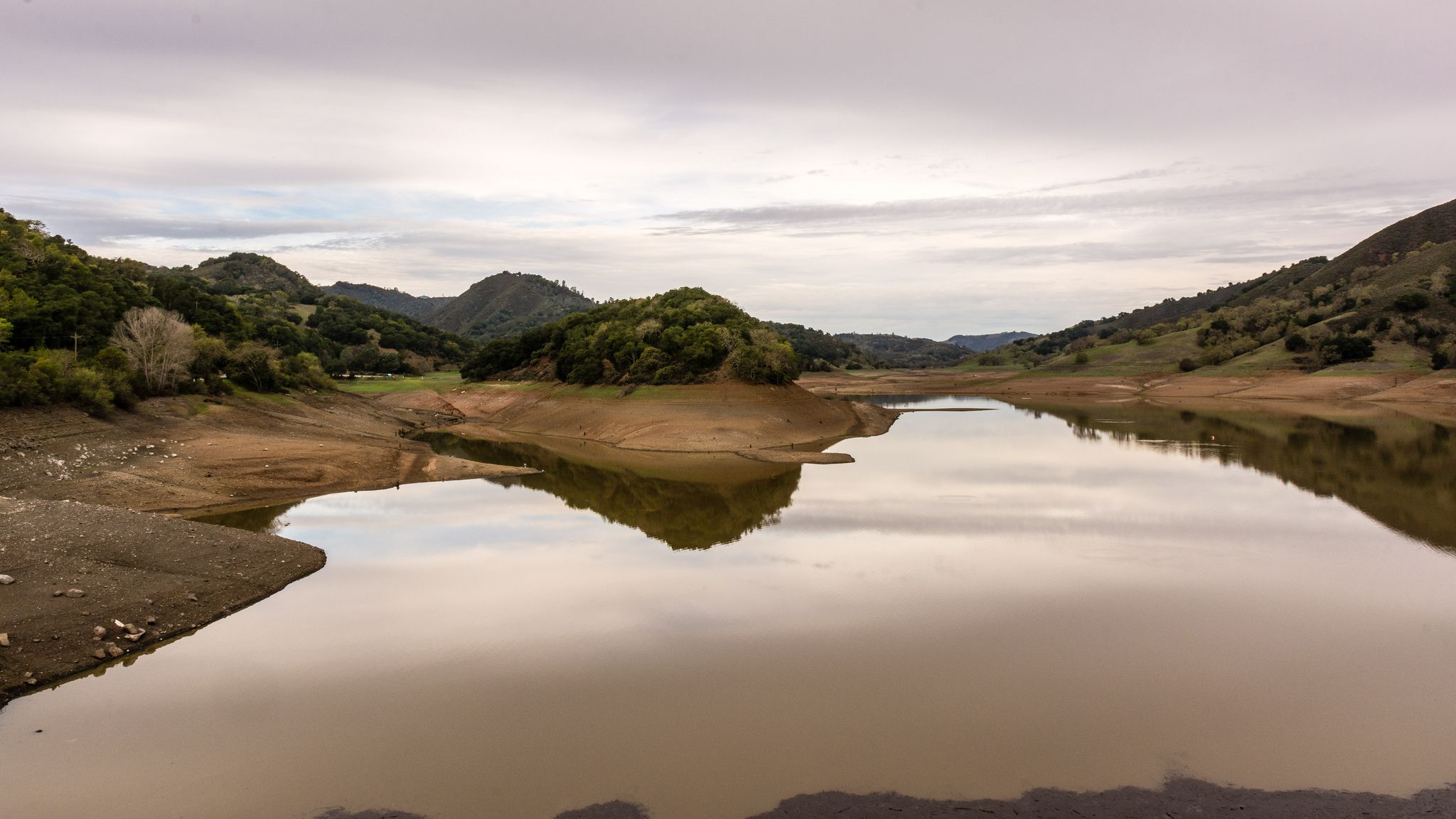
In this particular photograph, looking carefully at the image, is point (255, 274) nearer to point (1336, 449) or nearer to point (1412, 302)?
point (1336, 449)

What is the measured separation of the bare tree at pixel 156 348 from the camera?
34.4 metres

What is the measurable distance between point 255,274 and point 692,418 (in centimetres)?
16773

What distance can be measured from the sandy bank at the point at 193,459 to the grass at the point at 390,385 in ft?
101

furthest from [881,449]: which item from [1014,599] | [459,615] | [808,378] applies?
[808,378]

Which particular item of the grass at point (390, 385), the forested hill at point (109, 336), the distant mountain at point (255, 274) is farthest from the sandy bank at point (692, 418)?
the distant mountain at point (255, 274)

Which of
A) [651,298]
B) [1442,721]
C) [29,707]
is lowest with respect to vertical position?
[29,707]

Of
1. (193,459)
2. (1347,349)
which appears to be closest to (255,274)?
(193,459)

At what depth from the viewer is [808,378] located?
108m

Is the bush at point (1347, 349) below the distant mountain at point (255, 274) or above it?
below

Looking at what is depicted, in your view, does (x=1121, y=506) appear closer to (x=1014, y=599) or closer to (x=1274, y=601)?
(x=1274, y=601)

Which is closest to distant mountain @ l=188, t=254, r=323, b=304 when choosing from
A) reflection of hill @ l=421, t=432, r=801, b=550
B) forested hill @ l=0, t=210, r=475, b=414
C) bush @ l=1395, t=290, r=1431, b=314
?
forested hill @ l=0, t=210, r=475, b=414

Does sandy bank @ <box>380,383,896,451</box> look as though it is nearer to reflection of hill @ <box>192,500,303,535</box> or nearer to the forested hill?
the forested hill

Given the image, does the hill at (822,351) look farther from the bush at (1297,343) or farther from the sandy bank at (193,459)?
the sandy bank at (193,459)

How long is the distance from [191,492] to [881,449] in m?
29.5
